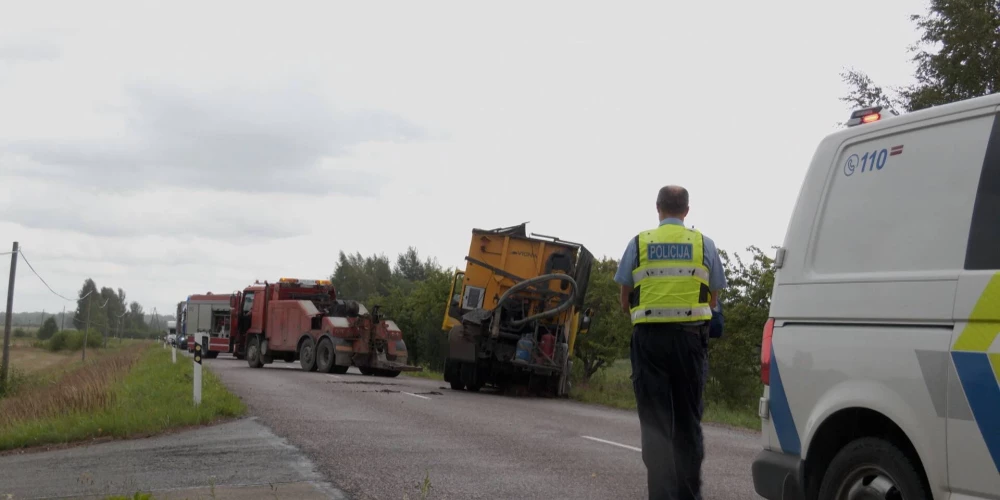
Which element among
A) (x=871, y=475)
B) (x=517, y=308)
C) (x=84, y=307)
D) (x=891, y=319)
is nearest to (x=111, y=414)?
(x=517, y=308)

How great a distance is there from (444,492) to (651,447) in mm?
2062

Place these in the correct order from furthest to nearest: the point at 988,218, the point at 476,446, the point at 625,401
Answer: the point at 625,401 → the point at 476,446 → the point at 988,218

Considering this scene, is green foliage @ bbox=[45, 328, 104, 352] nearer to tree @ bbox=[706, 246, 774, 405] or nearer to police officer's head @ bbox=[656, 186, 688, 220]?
tree @ bbox=[706, 246, 774, 405]

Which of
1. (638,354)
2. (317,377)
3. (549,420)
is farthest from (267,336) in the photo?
(638,354)

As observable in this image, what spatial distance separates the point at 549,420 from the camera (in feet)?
43.9

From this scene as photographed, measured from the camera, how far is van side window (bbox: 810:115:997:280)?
13.4ft

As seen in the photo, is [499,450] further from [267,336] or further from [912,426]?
[267,336]

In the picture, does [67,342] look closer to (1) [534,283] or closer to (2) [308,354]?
(2) [308,354]

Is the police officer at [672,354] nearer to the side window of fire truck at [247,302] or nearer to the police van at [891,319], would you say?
the police van at [891,319]

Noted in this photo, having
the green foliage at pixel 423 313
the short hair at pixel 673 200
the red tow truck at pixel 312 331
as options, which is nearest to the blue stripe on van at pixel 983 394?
the short hair at pixel 673 200

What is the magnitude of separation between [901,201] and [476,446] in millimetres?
6236

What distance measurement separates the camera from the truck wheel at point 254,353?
1164 inches

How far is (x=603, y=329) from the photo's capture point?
27234 millimetres

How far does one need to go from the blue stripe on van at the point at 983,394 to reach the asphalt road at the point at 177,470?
4415 mm
